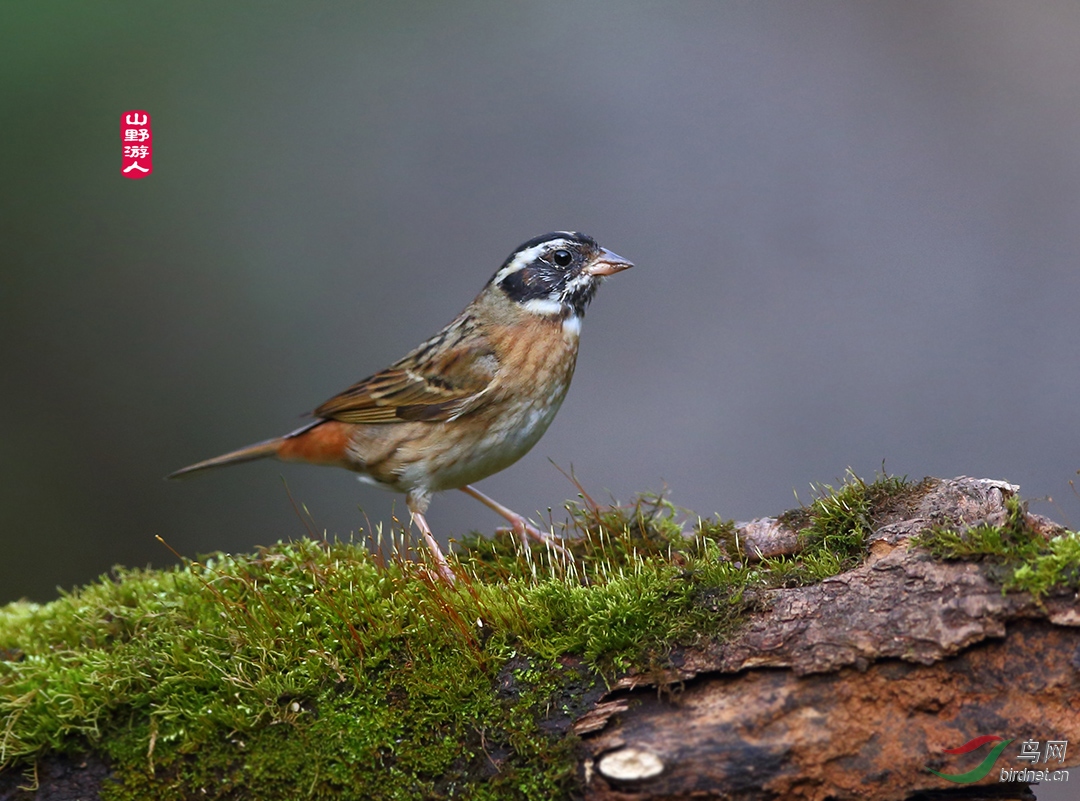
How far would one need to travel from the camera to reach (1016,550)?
3529 millimetres

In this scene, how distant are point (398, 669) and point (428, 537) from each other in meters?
1.13

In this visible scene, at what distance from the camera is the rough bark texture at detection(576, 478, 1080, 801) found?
337 cm

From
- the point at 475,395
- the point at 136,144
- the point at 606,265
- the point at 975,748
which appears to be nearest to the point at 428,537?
the point at 475,395

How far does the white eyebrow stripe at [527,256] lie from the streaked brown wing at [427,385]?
472 millimetres

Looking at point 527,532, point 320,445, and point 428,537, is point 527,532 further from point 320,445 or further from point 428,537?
point 320,445

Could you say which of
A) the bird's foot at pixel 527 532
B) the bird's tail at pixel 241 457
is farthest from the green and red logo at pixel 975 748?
the bird's tail at pixel 241 457

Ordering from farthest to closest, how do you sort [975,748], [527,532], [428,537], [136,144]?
[136,144]
[527,532]
[428,537]
[975,748]

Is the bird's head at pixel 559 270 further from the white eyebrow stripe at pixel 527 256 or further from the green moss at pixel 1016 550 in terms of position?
the green moss at pixel 1016 550

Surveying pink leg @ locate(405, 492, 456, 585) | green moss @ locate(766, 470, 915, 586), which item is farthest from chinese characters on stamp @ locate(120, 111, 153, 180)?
green moss @ locate(766, 470, 915, 586)

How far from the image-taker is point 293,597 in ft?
14.7

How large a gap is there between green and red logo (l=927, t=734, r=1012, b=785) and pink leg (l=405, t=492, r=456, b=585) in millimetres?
2198

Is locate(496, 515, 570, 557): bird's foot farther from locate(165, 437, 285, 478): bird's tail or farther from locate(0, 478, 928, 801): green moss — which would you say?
locate(165, 437, 285, 478): bird's tail

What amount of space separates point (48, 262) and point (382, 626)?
6.62 meters

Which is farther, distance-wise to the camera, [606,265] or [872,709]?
[606,265]
